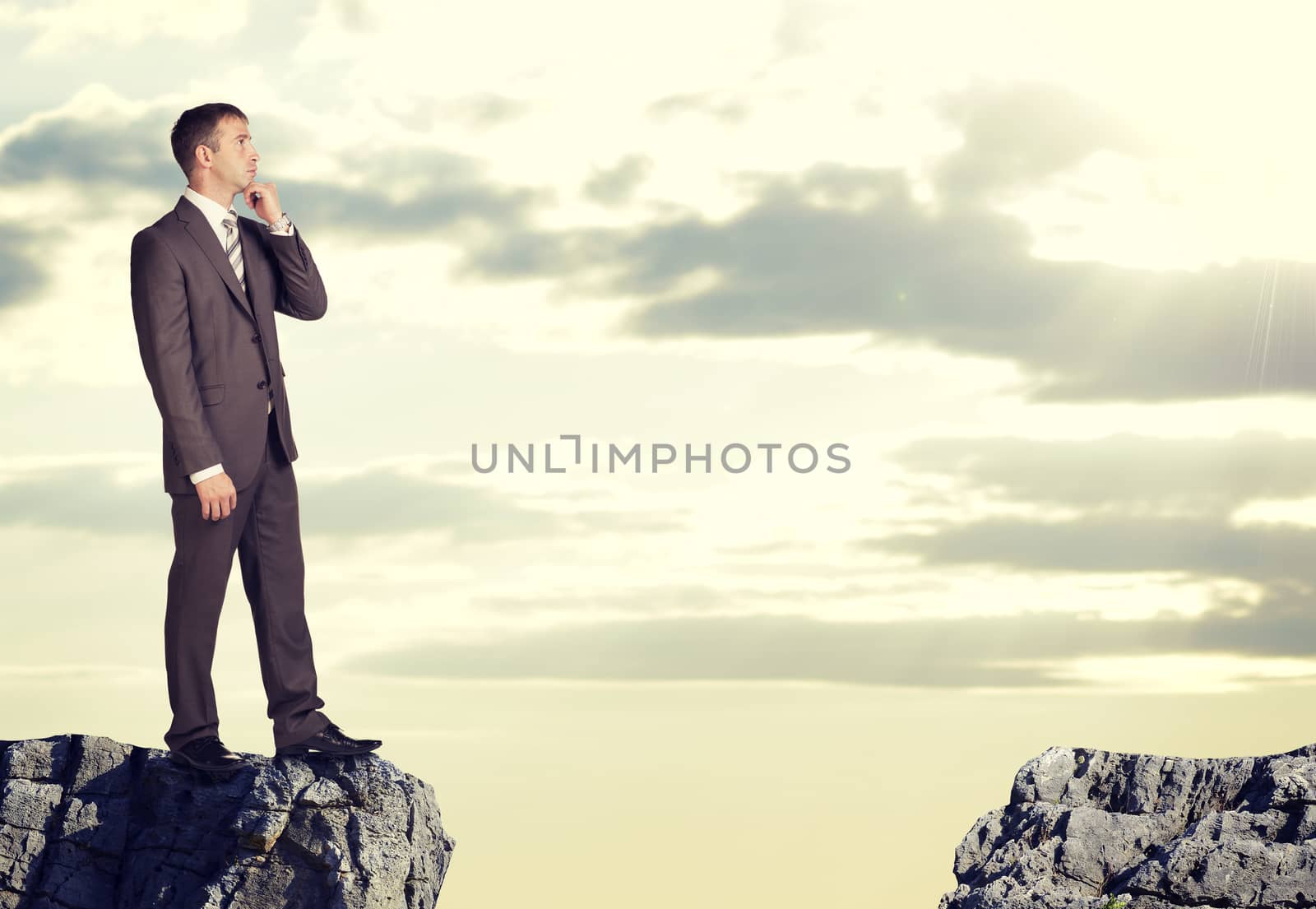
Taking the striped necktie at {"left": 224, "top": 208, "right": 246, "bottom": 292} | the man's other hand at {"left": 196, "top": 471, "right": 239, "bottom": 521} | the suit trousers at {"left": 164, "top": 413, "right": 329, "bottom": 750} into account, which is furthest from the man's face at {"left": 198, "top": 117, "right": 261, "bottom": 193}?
the man's other hand at {"left": 196, "top": 471, "right": 239, "bottom": 521}

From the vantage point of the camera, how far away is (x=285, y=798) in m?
9.05

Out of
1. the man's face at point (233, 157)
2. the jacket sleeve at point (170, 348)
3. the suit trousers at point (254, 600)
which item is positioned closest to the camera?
the jacket sleeve at point (170, 348)

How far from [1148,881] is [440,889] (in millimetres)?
4752

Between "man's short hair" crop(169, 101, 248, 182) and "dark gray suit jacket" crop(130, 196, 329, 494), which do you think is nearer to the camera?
"dark gray suit jacket" crop(130, 196, 329, 494)

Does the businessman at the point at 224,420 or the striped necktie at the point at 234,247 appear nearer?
the businessman at the point at 224,420

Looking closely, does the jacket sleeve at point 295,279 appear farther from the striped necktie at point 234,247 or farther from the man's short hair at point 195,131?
the man's short hair at point 195,131

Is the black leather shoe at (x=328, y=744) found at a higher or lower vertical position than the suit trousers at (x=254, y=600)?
lower

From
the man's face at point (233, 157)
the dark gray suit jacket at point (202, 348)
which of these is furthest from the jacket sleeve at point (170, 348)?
the man's face at point (233, 157)

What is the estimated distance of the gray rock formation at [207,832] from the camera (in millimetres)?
8945

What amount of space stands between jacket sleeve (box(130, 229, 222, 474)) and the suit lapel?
0.21 metres

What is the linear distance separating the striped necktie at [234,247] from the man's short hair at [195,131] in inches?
15.0

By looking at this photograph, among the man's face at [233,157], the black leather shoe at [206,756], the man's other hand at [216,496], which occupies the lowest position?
the black leather shoe at [206,756]

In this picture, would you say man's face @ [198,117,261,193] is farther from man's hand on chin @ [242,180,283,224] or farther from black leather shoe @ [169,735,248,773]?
black leather shoe @ [169,735,248,773]

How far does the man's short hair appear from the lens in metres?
8.97
